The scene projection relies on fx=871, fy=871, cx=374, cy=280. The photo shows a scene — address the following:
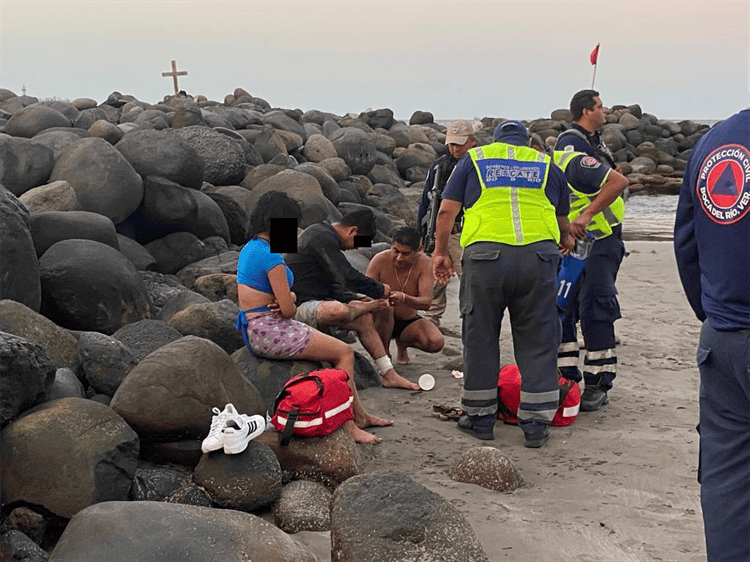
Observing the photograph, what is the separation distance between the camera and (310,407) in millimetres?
5008

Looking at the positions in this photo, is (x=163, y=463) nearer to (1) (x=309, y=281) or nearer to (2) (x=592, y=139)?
(1) (x=309, y=281)

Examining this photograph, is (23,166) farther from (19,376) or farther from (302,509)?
(302,509)

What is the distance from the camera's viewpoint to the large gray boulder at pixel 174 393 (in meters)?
4.77

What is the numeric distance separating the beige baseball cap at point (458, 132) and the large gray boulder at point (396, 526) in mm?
4082

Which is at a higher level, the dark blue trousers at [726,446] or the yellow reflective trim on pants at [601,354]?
the dark blue trousers at [726,446]

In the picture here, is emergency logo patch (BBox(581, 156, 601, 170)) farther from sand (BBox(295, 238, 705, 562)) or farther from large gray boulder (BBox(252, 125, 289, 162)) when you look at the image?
large gray boulder (BBox(252, 125, 289, 162))

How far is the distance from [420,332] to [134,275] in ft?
8.53

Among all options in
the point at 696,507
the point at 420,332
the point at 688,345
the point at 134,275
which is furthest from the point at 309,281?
the point at 688,345

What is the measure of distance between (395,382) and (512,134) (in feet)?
7.41

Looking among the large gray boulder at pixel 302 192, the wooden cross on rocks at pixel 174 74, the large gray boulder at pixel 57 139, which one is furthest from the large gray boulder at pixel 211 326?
the wooden cross on rocks at pixel 174 74

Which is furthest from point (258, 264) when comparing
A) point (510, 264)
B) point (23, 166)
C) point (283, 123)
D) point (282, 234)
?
point (283, 123)

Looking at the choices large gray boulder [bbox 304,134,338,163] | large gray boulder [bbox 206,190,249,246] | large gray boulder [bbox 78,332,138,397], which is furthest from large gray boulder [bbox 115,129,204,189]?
large gray boulder [bbox 304,134,338,163]

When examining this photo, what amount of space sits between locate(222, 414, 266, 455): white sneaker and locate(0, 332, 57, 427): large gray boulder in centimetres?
101

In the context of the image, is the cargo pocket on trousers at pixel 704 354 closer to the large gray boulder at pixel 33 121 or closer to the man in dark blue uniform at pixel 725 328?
the man in dark blue uniform at pixel 725 328
